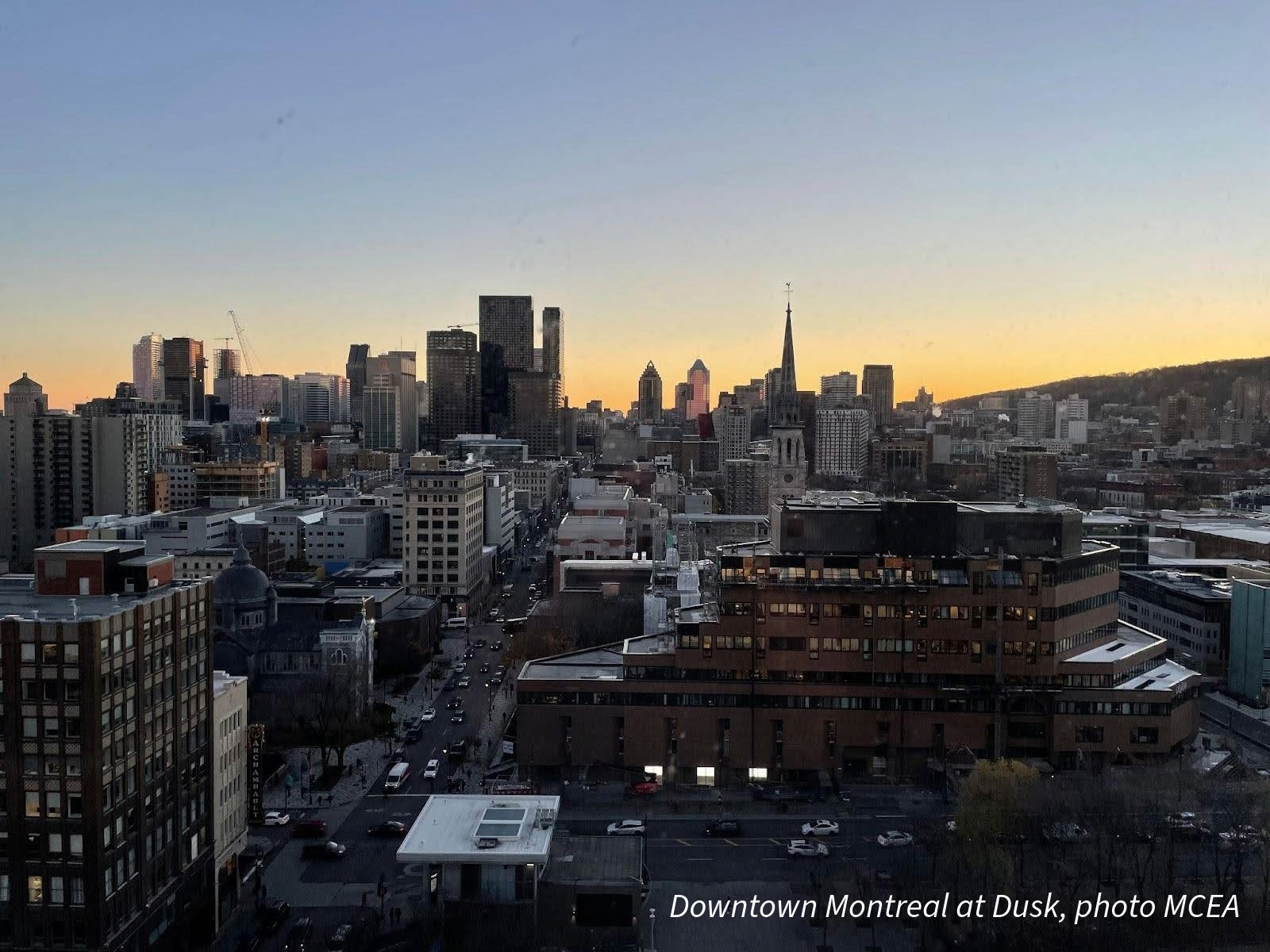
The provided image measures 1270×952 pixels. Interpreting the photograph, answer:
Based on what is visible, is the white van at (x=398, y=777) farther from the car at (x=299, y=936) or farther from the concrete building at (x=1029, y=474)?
the concrete building at (x=1029, y=474)

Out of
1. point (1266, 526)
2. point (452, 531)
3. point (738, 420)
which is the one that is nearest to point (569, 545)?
point (452, 531)

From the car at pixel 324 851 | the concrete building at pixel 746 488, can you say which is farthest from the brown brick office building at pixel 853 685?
the concrete building at pixel 746 488

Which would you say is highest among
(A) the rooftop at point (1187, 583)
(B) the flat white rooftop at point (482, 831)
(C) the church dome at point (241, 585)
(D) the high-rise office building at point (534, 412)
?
(D) the high-rise office building at point (534, 412)

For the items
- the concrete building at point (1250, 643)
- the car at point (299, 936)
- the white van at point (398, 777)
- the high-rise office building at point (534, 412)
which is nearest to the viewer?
the car at point (299, 936)

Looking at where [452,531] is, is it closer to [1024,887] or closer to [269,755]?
[269,755]

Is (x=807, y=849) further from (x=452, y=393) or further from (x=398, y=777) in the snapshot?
(x=452, y=393)

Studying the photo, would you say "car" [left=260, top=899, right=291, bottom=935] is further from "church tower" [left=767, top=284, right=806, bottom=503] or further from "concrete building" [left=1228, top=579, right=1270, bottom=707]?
"church tower" [left=767, top=284, right=806, bottom=503]

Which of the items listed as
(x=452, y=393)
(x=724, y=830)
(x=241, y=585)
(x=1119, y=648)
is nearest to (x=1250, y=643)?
(x=1119, y=648)
